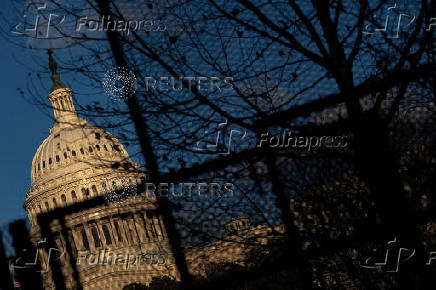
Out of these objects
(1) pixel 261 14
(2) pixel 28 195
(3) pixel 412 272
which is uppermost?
(2) pixel 28 195

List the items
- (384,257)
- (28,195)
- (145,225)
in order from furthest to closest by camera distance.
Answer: (28,195)
(145,225)
(384,257)

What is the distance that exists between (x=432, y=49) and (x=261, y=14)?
2.94ft

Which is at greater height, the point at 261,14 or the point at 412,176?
the point at 261,14

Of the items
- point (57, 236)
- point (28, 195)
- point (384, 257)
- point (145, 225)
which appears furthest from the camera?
point (28, 195)

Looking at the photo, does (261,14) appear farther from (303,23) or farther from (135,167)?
(135,167)

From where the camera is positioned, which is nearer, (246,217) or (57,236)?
(57,236)

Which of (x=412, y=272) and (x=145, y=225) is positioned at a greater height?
(x=145, y=225)

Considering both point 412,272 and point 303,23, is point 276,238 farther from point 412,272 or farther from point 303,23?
point 303,23

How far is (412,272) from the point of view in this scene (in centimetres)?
252

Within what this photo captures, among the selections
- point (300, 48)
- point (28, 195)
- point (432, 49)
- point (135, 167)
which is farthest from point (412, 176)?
point (28, 195)

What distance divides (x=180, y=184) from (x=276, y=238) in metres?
0.60

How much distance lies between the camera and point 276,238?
2.77m

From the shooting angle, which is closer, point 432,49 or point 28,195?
point 432,49

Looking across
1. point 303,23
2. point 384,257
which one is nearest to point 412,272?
point 384,257
